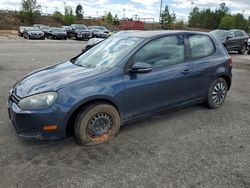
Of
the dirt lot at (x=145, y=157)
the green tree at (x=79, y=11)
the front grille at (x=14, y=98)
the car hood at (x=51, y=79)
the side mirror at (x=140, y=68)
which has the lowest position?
the dirt lot at (x=145, y=157)

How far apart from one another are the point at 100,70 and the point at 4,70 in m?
6.26

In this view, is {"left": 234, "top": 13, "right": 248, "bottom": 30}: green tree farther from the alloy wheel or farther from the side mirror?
the side mirror

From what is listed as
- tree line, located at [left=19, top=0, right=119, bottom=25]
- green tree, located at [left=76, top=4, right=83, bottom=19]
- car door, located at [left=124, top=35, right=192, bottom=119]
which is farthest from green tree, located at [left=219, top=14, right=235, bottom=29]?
car door, located at [left=124, top=35, right=192, bottom=119]

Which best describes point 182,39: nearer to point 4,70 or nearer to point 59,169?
point 59,169

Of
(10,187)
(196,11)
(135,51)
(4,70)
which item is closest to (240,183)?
(135,51)

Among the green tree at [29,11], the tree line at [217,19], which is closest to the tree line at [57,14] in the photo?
the green tree at [29,11]

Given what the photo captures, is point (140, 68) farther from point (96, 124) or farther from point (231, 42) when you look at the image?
point (231, 42)

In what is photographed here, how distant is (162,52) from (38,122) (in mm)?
2199

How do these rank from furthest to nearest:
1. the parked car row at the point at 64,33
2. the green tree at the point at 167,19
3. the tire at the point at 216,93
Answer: the green tree at the point at 167,19, the parked car row at the point at 64,33, the tire at the point at 216,93

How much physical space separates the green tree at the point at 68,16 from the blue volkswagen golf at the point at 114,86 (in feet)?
212

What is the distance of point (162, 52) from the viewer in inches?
166

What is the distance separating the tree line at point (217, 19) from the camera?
7644 cm

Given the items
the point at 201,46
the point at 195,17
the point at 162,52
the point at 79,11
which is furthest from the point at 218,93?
the point at 195,17

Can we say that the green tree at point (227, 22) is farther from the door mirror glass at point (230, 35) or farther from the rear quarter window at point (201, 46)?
the rear quarter window at point (201, 46)
